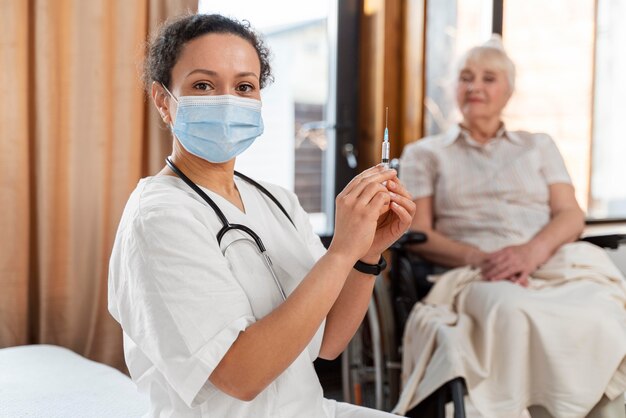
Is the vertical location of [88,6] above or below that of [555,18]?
below

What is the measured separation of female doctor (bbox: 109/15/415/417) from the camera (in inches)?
38.6

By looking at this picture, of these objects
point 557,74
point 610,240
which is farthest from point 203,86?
point 557,74

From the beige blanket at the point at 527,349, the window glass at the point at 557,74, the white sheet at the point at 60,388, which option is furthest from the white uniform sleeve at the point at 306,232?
the window glass at the point at 557,74

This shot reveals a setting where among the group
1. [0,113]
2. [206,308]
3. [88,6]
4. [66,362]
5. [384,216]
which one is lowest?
[66,362]

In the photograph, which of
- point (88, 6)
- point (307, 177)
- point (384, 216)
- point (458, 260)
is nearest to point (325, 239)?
point (307, 177)

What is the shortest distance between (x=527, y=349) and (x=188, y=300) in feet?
3.97

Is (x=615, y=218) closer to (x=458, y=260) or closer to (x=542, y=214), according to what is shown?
(x=542, y=214)

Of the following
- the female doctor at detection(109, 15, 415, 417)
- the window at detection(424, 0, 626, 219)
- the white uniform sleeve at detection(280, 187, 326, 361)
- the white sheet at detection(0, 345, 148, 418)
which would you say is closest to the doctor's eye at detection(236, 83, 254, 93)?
the female doctor at detection(109, 15, 415, 417)

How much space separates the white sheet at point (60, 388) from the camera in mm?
1462

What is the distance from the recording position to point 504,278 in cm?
212

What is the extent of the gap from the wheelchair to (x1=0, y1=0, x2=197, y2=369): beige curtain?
2.60ft

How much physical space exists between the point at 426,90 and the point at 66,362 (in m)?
1.89

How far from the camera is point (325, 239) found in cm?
286

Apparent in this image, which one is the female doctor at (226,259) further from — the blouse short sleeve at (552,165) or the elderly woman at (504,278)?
the blouse short sleeve at (552,165)
